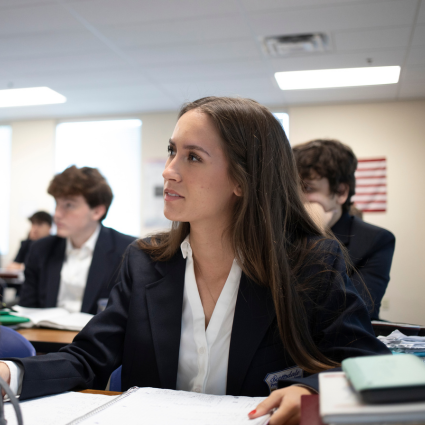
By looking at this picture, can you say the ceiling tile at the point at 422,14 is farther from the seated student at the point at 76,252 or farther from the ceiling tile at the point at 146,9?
the seated student at the point at 76,252

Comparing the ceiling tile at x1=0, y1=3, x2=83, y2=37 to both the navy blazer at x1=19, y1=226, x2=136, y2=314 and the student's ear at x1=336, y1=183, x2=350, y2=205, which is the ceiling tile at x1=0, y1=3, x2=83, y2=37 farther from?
the student's ear at x1=336, y1=183, x2=350, y2=205

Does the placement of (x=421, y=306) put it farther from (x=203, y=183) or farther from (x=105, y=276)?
(x=203, y=183)

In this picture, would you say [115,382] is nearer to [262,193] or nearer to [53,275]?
[262,193]

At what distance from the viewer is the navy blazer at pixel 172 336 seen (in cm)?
117

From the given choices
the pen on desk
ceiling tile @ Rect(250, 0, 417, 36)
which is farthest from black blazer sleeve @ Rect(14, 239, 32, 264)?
the pen on desk

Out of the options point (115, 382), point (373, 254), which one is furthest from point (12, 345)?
point (373, 254)

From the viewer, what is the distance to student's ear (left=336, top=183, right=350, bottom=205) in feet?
7.98

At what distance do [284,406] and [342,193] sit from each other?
1697mm

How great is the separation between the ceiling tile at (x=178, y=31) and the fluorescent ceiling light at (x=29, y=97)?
2.07 m

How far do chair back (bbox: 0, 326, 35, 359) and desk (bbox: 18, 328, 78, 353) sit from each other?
0.36 meters

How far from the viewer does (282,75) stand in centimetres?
537

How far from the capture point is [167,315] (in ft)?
4.49

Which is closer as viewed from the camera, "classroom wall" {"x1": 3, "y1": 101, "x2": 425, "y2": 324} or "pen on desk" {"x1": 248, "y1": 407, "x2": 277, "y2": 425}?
"pen on desk" {"x1": 248, "y1": 407, "x2": 277, "y2": 425}

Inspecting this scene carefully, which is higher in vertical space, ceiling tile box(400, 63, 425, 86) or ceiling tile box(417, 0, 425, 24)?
ceiling tile box(400, 63, 425, 86)
